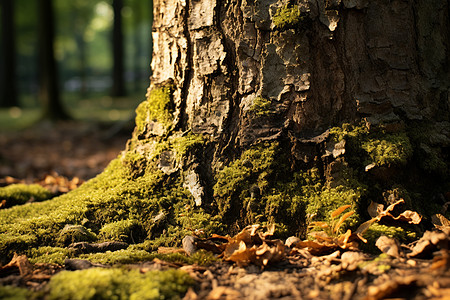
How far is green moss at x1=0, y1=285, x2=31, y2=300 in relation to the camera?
5.83 ft

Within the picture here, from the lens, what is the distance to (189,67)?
280 cm

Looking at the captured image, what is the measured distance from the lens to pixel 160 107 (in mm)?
2953

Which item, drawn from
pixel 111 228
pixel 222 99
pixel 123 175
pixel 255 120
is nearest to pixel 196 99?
pixel 222 99

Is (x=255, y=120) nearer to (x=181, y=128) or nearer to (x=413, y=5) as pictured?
(x=181, y=128)

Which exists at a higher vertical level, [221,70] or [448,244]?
[221,70]

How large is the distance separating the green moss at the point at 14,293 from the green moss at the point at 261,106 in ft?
5.28

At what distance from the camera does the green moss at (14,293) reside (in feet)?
5.83

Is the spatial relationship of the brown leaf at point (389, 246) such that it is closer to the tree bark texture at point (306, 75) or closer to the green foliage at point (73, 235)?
the tree bark texture at point (306, 75)

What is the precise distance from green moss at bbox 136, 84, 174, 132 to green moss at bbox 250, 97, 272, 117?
25.1 inches

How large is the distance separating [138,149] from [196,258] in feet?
3.65

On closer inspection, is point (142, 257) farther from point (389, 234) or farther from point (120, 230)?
point (389, 234)

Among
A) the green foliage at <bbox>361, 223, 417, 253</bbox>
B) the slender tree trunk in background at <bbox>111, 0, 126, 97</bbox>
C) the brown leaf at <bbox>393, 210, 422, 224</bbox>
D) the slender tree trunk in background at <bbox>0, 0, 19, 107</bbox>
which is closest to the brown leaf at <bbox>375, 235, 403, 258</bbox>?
the green foliage at <bbox>361, 223, 417, 253</bbox>

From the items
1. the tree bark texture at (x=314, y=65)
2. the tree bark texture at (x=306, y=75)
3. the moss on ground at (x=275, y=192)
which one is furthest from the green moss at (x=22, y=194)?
the moss on ground at (x=275, y=192)

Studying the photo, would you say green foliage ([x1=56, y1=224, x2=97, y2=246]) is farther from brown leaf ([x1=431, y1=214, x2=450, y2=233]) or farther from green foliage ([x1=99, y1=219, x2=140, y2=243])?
brown leaf ([x1=431, y1=214, x2=450, y2=233])
